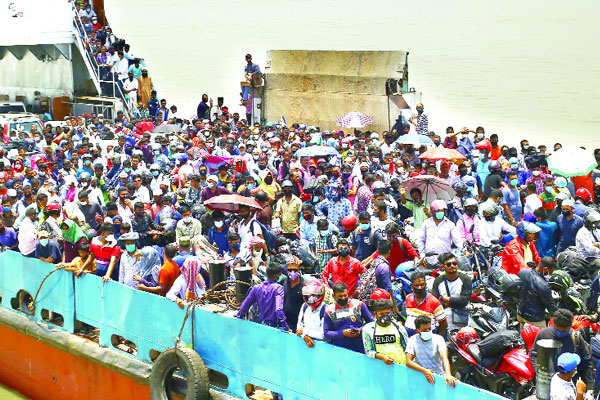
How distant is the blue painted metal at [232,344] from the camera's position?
21.8 feet

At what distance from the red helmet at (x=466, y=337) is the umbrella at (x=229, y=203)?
3856mm

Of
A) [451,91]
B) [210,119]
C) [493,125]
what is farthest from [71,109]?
[451,91]

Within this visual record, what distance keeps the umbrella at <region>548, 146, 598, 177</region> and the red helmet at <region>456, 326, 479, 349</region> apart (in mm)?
6196

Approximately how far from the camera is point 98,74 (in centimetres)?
2375

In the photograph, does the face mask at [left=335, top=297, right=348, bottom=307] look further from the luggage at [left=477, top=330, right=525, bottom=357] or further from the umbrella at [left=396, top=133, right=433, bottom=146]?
the umbrella at [left=396, top=133, right=433, bottom=146]

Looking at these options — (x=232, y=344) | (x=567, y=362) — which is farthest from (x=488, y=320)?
(x=232, y=344)

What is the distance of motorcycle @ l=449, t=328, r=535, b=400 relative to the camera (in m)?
6.61

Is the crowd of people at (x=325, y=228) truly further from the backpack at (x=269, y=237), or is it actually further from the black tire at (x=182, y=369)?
the black tire at (x=182, y=369)

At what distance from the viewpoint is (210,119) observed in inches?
859

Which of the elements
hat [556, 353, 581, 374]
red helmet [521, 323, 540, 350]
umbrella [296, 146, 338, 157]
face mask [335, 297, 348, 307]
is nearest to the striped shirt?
face mask [335, 297, 348, 307]

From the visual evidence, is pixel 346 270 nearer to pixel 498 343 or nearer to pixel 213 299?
pixel 213 299

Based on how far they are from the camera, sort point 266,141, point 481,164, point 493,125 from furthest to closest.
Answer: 1. point 493,125
2. point 266,141
3. point 481,164

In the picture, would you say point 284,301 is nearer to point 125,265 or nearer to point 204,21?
point 125,265

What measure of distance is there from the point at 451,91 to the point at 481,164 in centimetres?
3140
